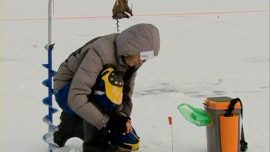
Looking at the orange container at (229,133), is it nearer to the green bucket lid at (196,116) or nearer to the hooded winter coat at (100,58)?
the green bucket lid at (196,116)

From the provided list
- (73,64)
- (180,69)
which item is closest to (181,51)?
(180,69)

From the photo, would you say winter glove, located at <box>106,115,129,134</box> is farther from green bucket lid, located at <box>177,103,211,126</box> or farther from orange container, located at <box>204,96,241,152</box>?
orange container, located at <box>204,96,241,152</box>

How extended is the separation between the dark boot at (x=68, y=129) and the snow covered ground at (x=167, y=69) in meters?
0.16

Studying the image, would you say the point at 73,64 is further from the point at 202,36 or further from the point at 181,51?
the point at 202,36

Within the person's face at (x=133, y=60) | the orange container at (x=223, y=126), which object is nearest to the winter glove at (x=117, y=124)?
the person's face at (x=133, y=60)

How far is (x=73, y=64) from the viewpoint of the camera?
3.41m

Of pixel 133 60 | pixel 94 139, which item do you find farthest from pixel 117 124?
pixel 133 60

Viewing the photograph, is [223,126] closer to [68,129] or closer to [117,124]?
[117,124]

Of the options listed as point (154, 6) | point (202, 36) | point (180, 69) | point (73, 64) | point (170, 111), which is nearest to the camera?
point (73, 64)

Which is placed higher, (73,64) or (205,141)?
(73,64)

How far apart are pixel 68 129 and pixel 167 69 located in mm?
3653

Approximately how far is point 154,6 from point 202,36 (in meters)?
7.95

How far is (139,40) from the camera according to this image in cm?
311

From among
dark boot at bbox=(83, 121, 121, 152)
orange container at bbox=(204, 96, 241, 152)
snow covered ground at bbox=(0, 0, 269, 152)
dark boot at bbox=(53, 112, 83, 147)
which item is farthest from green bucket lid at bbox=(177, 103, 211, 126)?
dark boot at bbox=(53, 112, 83, 147)
